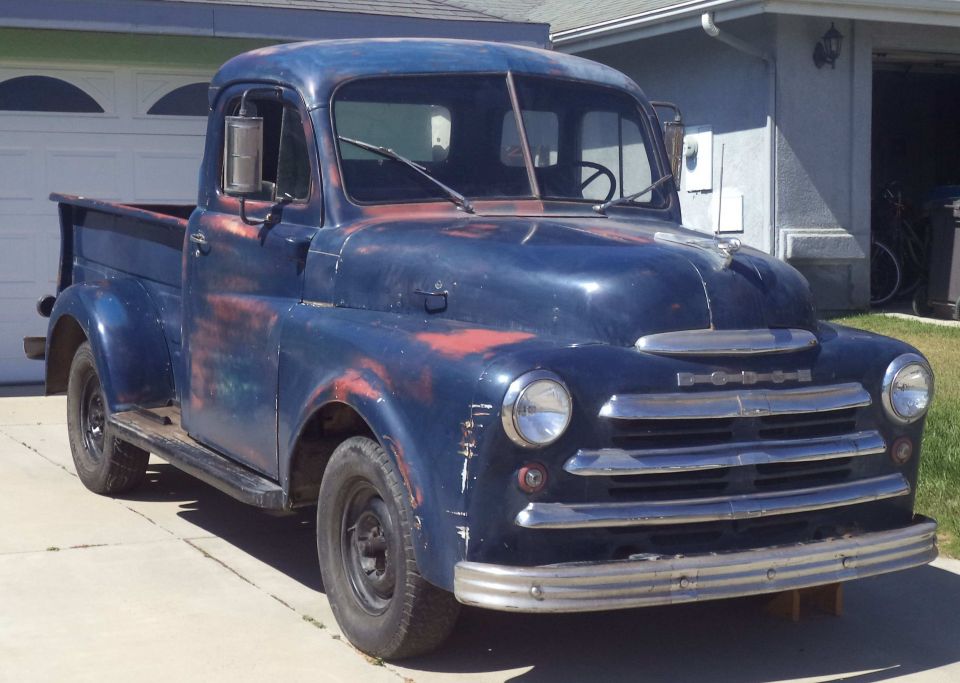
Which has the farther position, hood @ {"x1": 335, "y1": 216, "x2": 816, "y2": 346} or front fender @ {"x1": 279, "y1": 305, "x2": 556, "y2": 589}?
hood @ {"x1": 335, "y1": 216, "x2": 816, "y2": 346}

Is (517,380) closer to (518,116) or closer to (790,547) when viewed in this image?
(790,547)

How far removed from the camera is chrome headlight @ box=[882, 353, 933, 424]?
4617mm

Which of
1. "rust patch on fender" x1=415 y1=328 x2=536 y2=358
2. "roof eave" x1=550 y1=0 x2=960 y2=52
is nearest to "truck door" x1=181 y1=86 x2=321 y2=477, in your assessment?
"rust patch on fender" x1=415 y1=328 x2=536 y2=358

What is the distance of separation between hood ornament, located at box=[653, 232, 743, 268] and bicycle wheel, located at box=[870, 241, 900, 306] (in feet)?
34.6

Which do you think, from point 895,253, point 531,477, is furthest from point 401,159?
point 895,253

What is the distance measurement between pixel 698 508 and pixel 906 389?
0.97 metres

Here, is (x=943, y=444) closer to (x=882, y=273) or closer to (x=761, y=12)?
(x=761, y=12)

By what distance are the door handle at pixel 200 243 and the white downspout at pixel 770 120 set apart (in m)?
8.58

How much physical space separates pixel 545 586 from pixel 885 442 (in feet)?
4.51

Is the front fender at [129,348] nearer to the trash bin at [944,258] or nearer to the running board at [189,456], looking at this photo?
the running board at [189,456]

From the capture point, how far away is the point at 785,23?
1362 cm

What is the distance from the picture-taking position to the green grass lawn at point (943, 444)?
6.34m

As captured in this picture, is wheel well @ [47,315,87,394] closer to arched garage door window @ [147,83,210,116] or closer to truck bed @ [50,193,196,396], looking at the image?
truck bed @ [50,193,196,396]

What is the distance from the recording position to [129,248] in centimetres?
717
